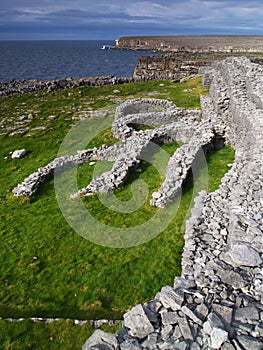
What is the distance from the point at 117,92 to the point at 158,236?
29.4 meters

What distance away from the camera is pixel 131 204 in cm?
1368

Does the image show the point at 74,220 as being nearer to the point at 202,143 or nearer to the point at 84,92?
the point at 202,143

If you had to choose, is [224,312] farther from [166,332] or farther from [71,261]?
[71,261]

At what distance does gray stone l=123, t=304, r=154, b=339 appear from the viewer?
5.56 m

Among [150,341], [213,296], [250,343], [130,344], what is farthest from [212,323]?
[130,344]

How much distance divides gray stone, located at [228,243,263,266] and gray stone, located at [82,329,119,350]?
2.96m

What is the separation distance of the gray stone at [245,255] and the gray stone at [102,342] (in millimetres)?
2963

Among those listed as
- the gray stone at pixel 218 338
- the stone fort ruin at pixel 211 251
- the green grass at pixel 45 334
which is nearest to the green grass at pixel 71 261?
the green grass at pixel 45 334

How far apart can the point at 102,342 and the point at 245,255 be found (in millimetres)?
3384

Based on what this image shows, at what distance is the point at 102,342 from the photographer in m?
5.59

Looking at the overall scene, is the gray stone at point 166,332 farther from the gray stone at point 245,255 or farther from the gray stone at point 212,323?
the gray stone at point 245,255

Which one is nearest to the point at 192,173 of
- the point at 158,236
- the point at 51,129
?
the point at 158,236

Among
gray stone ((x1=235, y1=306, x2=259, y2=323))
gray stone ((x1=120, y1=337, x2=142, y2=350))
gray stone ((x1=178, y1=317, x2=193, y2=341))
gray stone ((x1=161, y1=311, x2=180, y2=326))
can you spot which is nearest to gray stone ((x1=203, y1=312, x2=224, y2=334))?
gray stone ((x1=178, y1=317, x2=193, y2=341))

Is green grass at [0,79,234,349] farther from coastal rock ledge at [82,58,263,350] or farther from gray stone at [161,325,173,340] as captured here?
gray stone at [161,325,173,340]
